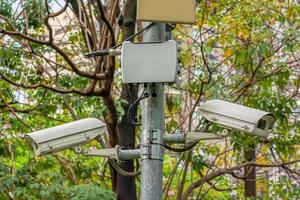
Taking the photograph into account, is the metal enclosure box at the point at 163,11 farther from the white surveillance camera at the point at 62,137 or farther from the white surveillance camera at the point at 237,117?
the white surveillance camera at the point at 62,137

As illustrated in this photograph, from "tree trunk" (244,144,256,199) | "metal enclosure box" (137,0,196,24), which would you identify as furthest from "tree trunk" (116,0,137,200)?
"metal enclosure box" (137,0,196,24)

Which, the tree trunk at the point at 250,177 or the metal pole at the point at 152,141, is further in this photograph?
the tree trunk at the point at 250,177

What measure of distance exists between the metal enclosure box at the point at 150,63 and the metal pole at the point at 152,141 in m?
0.06

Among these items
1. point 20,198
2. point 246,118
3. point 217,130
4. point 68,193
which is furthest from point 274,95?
point 246,118

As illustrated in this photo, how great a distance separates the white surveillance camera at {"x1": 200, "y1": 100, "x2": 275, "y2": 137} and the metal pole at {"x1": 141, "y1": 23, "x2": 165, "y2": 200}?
0.71ft

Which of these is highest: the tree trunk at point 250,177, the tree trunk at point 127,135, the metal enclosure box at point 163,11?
A: the metal enclosure box at point 163,11

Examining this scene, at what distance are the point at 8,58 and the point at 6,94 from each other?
0.44m

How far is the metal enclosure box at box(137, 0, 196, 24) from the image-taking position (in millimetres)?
1983

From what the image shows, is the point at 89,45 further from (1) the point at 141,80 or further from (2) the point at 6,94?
(1) the point at 141,80

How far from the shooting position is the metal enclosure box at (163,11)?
1.98 m

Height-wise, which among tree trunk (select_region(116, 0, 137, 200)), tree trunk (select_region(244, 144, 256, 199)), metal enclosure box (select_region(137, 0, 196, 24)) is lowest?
tree trunk (select_region(244, 144, 256, 199))

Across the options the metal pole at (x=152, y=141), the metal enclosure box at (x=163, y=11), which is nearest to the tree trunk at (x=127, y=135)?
the metal pole at (x=152, y=141)

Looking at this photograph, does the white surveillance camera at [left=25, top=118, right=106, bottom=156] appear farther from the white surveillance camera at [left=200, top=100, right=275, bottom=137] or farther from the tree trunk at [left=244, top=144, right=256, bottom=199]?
Result: the tree trunk at [left=244, top=144, right=256, bottom=199]

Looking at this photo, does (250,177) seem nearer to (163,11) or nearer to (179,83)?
(179,83)
